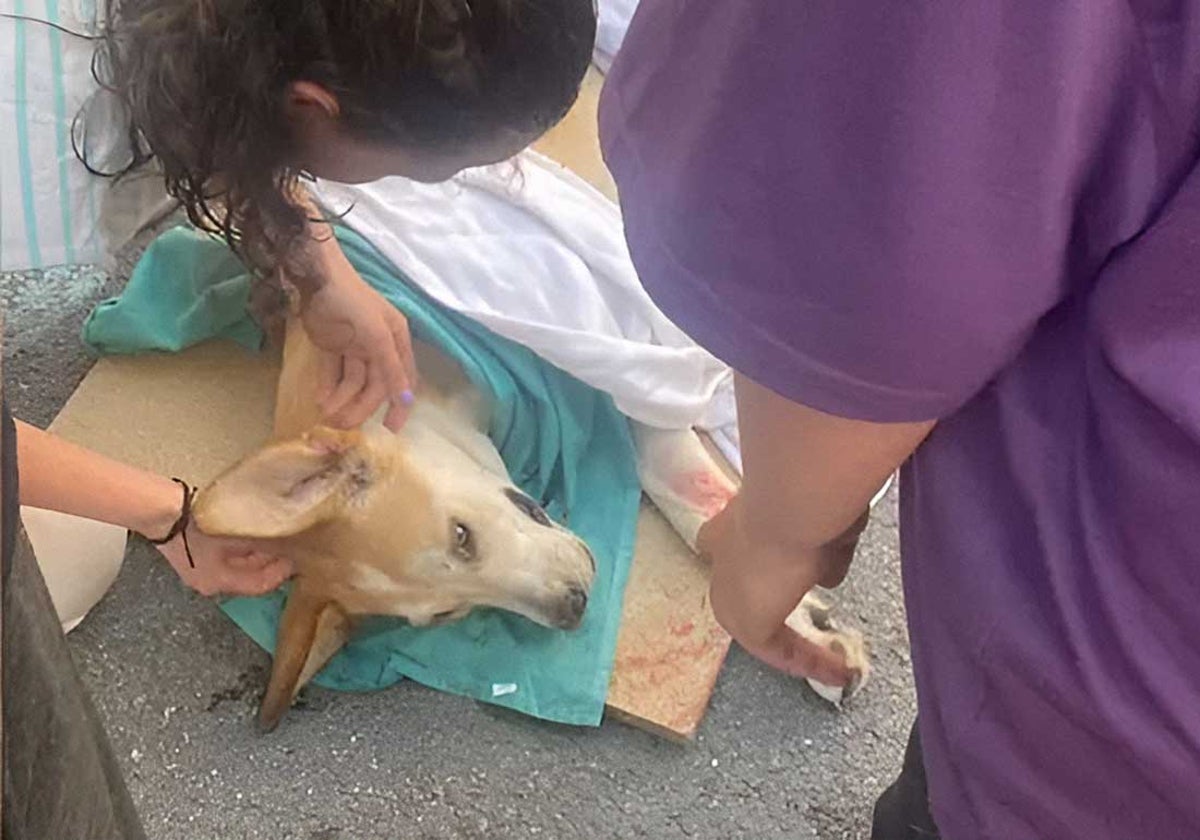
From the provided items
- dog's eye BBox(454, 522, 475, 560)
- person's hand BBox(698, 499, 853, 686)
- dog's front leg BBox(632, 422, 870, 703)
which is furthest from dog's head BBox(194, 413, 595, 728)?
person's hand BBox(698, 499, 853, 686)

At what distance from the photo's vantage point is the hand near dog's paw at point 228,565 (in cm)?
117

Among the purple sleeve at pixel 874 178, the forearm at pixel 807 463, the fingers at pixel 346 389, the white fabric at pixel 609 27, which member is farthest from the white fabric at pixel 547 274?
the purple sleeve at pixel 874 178

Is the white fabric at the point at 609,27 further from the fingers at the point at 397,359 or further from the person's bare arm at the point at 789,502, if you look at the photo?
the person's bare arm at the point at 789,502

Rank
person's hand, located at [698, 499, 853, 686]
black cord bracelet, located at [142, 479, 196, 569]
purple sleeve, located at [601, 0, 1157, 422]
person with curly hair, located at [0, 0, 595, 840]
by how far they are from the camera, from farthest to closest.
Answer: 1. black cord bracelet, located at [142, 479, 196, 569]
2. person with curly hair, located at [0, 0, 595, 840]
3. person's hand, located at [698, 499, 853, 686]
4. purple sleeve, located at [601, 0, 1157, 422]

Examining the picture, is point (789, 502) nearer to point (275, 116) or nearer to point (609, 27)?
point (275, 116)

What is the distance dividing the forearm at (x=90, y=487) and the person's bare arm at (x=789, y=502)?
1.71 ft

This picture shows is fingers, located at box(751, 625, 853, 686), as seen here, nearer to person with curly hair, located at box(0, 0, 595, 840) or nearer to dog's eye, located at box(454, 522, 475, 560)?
dog's eye, located at box(454, 522, 475, 560)

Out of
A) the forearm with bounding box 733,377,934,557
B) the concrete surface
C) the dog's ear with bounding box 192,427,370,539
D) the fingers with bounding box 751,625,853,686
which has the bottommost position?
the concrete surface

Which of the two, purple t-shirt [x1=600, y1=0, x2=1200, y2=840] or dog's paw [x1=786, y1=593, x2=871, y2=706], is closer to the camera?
purple t-shirt [x1=600, y1=0, x2=1200, y2=840]

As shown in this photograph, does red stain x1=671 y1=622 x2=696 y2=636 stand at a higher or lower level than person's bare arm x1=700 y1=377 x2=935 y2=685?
lower

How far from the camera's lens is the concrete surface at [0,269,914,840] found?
1181 millimetres

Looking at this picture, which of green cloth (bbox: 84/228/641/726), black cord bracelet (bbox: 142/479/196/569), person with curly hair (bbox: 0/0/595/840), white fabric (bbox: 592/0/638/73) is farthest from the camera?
white fabric (bbox: 592/0/638/73)

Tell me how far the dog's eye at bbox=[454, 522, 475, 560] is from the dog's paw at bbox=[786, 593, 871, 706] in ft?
0.92

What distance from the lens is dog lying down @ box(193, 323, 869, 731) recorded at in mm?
1067
